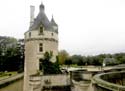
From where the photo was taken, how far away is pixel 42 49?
30.3m

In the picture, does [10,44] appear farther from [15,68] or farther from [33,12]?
[33,12]

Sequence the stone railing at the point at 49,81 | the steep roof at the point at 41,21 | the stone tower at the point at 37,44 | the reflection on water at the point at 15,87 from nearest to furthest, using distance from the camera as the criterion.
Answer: the stone railing at the point at 49,81, the stone tower at the point at 37,44, the steep roof at the point at 41,21, the reflection on water at the point at 15,87

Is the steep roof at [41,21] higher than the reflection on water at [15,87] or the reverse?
higher

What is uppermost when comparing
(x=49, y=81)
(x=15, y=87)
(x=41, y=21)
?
(x=41, y=21)

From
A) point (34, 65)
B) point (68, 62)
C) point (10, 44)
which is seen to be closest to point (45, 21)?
point (34, 65)

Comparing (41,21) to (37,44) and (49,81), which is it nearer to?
(37,44)

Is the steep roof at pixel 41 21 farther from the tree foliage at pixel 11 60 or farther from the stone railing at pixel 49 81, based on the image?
the tree foliage at pixel 11 60

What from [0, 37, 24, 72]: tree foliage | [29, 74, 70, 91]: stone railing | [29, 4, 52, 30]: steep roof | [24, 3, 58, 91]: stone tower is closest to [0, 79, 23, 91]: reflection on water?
[24, 3, 58, 91]: stone tower

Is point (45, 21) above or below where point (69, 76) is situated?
above

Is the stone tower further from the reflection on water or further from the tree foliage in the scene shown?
the tree foliage

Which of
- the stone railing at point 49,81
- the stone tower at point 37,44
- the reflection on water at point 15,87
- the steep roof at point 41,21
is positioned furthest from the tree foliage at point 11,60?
the stone railing at point 49,81

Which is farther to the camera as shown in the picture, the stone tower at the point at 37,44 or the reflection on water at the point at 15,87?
the reflection on water at the point at 15,87

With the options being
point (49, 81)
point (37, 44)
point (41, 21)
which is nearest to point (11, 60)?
point (41, 21)

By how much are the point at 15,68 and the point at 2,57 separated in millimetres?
4739
